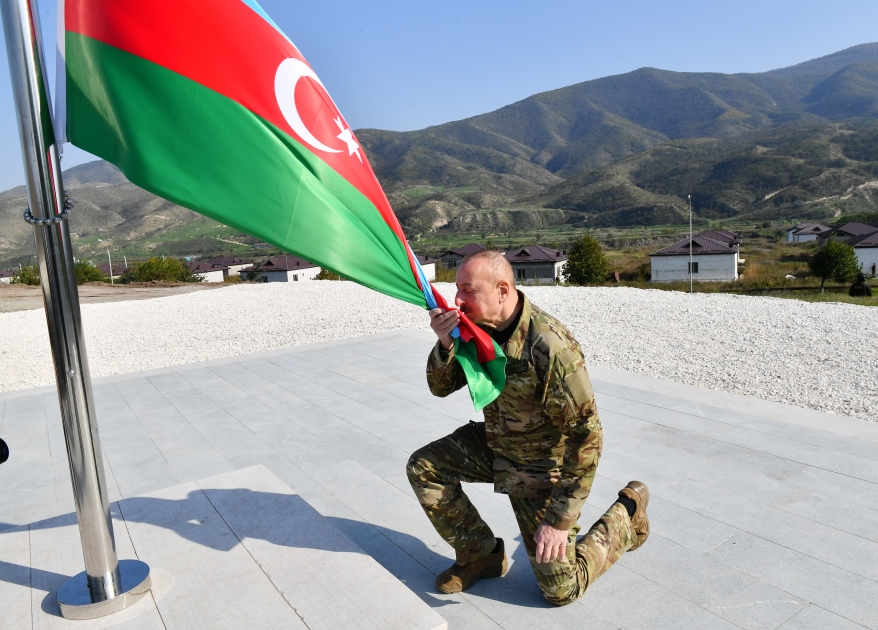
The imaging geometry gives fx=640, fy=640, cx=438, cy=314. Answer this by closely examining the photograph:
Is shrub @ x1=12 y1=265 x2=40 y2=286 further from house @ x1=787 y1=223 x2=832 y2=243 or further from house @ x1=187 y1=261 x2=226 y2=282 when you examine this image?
house @ x1=787 y1=223 x2=832 y2=243

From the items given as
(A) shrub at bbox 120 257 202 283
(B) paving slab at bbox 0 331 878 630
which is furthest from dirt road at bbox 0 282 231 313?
(B) paving slab at bbox 0 331 878 630

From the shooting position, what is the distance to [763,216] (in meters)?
92.0

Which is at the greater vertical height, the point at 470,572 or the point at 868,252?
the point at 470,572

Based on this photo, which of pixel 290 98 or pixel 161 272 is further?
pixel 161 272

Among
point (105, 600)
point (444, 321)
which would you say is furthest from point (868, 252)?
point (105, 600)

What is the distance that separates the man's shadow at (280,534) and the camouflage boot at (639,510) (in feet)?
1.83

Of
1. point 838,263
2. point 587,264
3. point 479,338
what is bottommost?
point 838,263

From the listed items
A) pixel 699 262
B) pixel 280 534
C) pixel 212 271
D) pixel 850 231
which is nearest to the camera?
pixel 280 534

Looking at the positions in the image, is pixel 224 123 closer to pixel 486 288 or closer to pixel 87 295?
pixel 486 288

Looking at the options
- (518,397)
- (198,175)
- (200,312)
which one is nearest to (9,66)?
(198,175)

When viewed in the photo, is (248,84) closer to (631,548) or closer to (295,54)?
(295,54)

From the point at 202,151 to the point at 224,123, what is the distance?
0.42ft

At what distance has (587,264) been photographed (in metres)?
43.8

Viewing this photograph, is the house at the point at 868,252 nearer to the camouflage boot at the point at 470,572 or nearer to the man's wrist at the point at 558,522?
the camouflage boot at the point at 470,572
